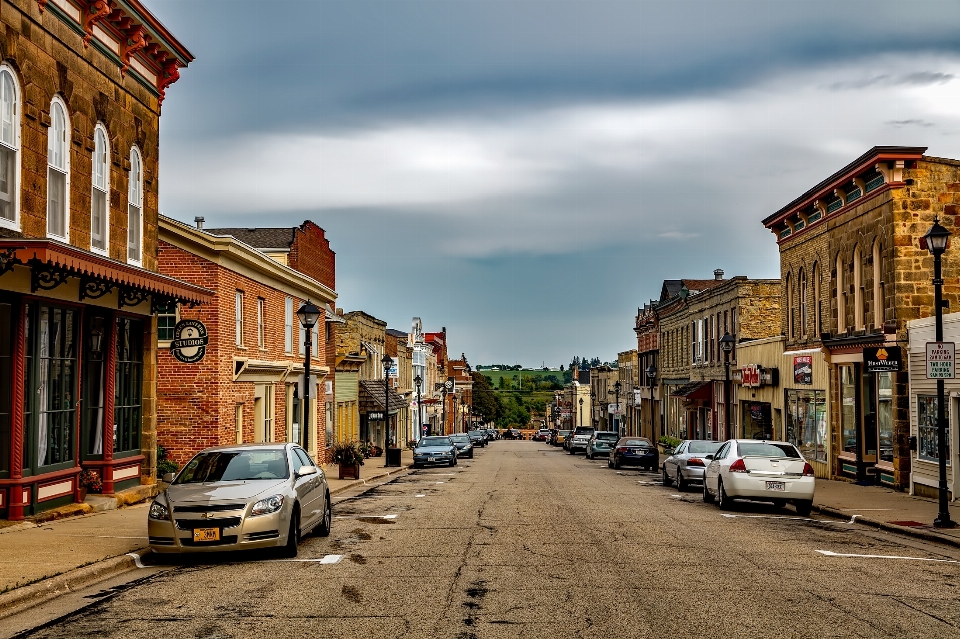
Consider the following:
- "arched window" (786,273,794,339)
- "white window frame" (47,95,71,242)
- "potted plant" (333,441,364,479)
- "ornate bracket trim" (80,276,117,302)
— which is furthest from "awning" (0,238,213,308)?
"arched window" (786,273,794,339)

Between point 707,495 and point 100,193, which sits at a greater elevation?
point 100,193

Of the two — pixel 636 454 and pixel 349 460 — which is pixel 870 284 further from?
pixel 349 460

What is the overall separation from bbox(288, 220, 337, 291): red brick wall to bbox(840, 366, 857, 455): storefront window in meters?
22.3

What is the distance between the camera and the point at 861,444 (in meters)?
29.4

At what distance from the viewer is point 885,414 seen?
27.8 m

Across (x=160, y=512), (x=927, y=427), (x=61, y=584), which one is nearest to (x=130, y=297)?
(x=160, y=512)

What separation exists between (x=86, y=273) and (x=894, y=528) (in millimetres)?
14112

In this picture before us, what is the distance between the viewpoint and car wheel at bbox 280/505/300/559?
13469mm

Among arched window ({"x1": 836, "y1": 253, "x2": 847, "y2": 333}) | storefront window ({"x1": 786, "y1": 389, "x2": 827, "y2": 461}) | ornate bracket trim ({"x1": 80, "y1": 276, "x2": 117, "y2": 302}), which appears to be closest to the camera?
ornate bracket trim ({"x1": 80, "y1": 276, "x2": 117, "y2": 302})

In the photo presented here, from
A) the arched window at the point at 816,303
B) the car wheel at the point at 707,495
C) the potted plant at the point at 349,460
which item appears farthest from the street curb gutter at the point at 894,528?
the potted plant at the point at 349,460

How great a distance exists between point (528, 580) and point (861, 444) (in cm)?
2064

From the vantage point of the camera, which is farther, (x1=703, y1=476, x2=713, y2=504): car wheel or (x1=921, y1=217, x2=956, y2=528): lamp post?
(x1=703, y1=476, x2=713, y2=504): car wheel

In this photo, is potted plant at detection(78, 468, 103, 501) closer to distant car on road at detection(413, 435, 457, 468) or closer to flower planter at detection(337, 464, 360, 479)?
flower planter at detection(337, 464, 360, 479)

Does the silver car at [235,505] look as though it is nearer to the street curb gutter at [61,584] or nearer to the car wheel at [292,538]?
the car wheel at [292,538]
